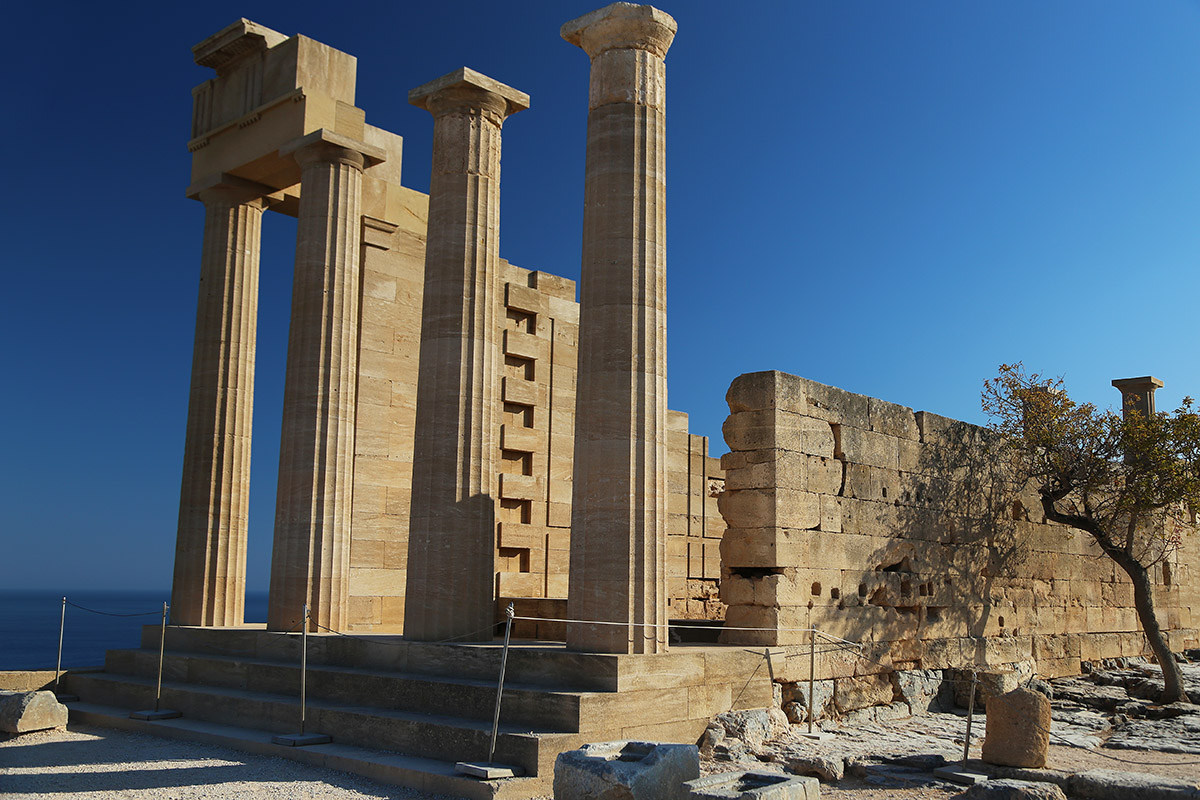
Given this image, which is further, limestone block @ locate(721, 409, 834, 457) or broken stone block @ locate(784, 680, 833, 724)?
limestone block @ locate(721, 409, 834, 457)

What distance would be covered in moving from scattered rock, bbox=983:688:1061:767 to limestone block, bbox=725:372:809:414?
15.0ft

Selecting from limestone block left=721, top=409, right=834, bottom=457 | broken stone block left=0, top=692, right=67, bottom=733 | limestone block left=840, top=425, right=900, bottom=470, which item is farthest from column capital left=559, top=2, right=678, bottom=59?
broken stone block left=0, top=692, right=67, bottom=733

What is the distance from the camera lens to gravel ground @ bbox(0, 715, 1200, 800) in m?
9.49

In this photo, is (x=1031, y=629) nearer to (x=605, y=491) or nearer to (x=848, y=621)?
(x=848, y=621)

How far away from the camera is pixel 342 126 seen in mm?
16312

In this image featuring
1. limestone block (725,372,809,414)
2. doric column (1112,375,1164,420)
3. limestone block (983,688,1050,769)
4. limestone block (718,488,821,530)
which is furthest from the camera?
doric column (1112,375,1164,420)

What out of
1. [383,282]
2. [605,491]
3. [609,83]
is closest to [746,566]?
[605,491]

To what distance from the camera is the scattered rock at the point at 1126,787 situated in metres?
9.08

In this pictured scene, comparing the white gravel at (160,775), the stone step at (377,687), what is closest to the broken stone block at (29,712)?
the white gravel at (160,775)

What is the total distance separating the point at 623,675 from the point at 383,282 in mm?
8811

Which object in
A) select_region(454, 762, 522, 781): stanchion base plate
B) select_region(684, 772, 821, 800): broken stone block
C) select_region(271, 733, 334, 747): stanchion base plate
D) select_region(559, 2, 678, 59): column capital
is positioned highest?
select_region(559, 2, 678, 59): column capital

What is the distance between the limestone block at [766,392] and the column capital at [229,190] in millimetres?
8925

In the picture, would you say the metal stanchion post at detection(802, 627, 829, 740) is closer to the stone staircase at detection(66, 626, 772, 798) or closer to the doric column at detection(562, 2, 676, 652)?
the stone staircase at detection(66, 626, 772, 798)

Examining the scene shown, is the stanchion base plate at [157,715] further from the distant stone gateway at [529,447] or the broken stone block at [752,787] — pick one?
the broken stone block at [752,787]
